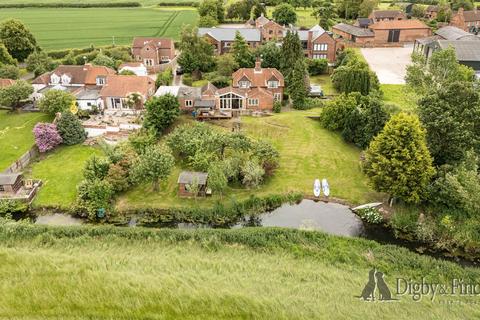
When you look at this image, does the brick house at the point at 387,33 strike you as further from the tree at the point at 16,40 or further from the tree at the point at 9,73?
the tree at the point at 9,73

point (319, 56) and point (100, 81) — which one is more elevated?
point (319, 56)

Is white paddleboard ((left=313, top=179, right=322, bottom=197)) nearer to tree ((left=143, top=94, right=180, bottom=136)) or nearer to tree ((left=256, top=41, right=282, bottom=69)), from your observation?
tree ((left=143, top=94, right=180, bottom=136))

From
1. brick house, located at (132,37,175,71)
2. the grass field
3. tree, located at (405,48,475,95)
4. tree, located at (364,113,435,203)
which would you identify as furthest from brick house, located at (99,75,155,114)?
tree, located at (405,48,475,95)

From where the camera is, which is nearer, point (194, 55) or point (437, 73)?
point (437, 73)

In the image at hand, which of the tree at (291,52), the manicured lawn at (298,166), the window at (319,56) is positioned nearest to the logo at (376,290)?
the manicured lawn at (298,166)

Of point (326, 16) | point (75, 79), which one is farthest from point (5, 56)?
point (326, 16)

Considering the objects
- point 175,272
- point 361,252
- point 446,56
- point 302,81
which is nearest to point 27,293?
point 175,272

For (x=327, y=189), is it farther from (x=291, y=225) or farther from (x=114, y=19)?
(x=114, y=19)

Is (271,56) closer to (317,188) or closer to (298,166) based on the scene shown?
(298,166)
